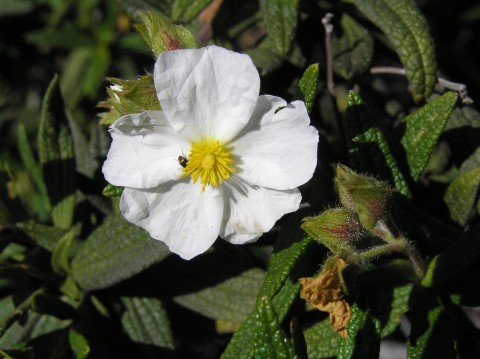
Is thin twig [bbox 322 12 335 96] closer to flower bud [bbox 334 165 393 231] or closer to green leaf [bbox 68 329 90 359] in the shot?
flower bud [bbox 334 165 393 231]

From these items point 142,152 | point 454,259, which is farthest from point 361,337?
point 142,152

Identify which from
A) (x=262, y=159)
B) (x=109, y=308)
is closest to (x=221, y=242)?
(x=109, y=308)

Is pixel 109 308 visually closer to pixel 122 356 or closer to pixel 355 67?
pixel 122 356

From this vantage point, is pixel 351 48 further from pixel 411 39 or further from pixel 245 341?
pixel 245 341

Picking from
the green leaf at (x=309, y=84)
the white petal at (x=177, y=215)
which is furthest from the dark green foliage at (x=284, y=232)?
the white petal at (x=177, y=215)

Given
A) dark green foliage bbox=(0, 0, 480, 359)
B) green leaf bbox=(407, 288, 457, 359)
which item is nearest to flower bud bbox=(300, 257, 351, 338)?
dark green foliage bbox=(0, 0, 480, 359)

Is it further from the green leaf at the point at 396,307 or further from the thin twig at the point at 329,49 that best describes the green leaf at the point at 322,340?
the thin twig at the point at 329,49
